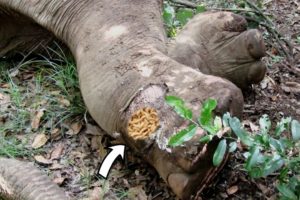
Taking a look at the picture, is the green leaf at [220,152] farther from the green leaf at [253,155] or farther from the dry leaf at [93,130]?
the dry leaf at [93,130]

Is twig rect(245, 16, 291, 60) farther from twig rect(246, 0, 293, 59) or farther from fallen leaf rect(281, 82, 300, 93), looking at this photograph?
fallen leaf rect(281, 82, 300, 93)

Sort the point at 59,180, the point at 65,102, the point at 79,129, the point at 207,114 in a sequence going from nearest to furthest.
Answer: the point at 207,114 → the point at 59,180 → the point at 79,129 → the point at 65,102

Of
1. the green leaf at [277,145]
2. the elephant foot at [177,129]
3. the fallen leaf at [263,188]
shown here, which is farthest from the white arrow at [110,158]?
the green leaf at [277,145]

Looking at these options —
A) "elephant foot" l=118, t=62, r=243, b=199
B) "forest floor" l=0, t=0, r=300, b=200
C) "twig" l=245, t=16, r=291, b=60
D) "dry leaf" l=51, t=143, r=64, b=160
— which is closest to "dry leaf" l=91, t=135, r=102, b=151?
"forest floor" l=0, t=0, r=300, b=200

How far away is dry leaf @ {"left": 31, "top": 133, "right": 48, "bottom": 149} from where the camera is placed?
2.34m

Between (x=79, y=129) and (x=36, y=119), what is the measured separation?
0.65ft

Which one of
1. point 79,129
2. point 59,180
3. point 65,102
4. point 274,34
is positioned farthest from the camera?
point 274,34

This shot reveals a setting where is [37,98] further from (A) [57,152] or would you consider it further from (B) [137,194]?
(B) [137,194]

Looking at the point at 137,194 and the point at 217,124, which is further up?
the point at 217,124

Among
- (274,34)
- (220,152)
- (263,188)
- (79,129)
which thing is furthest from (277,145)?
(274,34)

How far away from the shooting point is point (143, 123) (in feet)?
6.15

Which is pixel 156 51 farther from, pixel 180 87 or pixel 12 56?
pixel 12 56

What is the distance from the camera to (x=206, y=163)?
1.76 metres

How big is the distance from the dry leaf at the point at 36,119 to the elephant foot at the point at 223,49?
2.09ft
